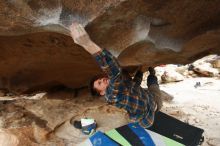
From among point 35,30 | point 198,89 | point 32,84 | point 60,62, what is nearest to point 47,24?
point 35,30

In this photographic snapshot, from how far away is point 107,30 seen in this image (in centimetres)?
223

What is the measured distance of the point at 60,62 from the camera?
3.39 meters

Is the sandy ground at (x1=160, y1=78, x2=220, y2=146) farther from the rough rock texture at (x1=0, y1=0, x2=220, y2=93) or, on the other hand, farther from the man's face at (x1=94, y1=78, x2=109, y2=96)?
the man's face at (x1=94, y1=78, x2=109, y2=96)

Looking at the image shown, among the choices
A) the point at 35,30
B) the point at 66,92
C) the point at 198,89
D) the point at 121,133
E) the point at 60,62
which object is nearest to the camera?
the point at 35,30

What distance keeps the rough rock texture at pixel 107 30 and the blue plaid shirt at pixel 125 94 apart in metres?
0.28

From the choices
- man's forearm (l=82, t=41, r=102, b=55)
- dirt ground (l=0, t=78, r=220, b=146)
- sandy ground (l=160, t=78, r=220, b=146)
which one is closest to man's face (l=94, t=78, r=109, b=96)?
man's forearm (l=82, t=41, r=102, b=55)

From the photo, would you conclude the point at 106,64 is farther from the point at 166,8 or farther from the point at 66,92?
the point at 66,92

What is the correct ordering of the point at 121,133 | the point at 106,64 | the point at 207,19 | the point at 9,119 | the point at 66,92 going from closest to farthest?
the point at 106,64 < the point at 207,19 < the point at 121,133 < the point at 9,119 < the point at 66,92

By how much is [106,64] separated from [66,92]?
108 inches

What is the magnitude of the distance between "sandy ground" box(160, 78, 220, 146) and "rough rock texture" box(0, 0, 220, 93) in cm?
139

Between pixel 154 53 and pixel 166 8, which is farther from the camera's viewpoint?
pixel 154 53

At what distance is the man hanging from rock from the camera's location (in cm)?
198

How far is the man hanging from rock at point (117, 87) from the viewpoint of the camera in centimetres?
198

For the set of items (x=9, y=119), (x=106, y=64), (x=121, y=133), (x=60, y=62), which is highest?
(x=60, y=62)
